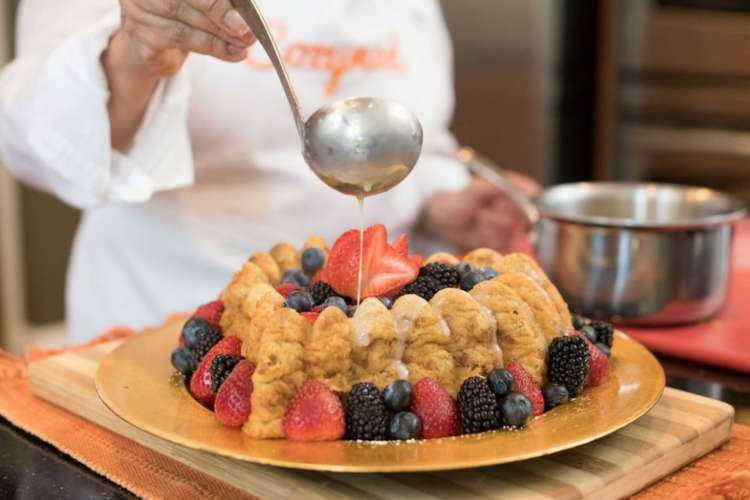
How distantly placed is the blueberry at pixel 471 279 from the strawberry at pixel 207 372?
26 cm

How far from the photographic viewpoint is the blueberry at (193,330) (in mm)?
1186

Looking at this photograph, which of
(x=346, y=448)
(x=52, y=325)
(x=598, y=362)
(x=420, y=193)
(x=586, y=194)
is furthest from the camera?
(x=52, y=325)

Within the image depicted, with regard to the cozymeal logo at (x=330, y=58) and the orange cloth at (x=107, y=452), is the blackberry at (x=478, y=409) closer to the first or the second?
the orange cloth at (x=107, y=452)

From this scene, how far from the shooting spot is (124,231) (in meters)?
1.88

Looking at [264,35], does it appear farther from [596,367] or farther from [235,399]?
[596,367]

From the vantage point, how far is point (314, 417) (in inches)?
38.5

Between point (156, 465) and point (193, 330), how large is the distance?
168 millimetres

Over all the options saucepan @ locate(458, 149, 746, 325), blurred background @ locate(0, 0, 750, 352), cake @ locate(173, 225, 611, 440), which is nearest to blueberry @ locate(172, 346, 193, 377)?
cake @ locate(173, 225, 611, 440)

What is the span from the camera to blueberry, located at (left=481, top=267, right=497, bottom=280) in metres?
1.19

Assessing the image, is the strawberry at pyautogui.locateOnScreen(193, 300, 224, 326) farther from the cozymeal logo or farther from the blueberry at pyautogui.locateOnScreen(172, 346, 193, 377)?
the cozymeal logo

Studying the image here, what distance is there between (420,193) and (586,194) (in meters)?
0.43

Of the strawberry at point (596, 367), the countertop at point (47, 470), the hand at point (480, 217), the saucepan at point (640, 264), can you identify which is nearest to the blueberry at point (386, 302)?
the strawberry at point (596, 367)

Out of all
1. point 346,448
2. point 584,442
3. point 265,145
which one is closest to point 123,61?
point 265,145

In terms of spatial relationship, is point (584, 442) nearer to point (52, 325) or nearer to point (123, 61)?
point (123, 61)
